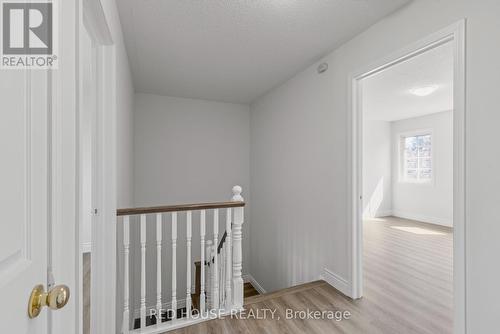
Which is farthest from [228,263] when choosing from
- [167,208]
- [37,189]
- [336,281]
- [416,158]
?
[416,158]

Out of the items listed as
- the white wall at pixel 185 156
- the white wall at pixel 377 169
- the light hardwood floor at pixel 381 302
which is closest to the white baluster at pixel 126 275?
the light hardwood floor at pixel 381 302

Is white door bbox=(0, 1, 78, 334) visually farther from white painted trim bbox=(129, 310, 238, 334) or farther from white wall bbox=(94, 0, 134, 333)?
white painted trim bbox=(129, 310, 238, 334)

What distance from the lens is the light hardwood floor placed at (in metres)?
1.78

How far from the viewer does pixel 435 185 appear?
523 cm

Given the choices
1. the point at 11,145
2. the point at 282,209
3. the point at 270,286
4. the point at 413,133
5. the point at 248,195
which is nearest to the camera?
the point at 11,145

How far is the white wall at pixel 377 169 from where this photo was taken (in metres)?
5.92

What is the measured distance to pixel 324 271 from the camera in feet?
8.21

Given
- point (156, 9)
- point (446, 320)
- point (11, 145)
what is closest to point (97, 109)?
point (156, 9)

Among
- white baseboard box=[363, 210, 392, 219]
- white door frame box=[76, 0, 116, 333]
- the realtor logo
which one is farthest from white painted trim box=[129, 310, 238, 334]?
white baseboard box=[363, 210, 392, 219]

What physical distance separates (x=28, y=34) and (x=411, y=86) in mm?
4234

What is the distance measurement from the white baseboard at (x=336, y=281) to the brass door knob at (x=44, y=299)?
2262mm

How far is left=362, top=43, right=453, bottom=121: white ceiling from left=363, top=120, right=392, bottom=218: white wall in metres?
0.48

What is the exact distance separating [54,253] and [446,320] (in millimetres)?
2639

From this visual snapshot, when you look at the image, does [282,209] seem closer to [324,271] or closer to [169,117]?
[324,271]
